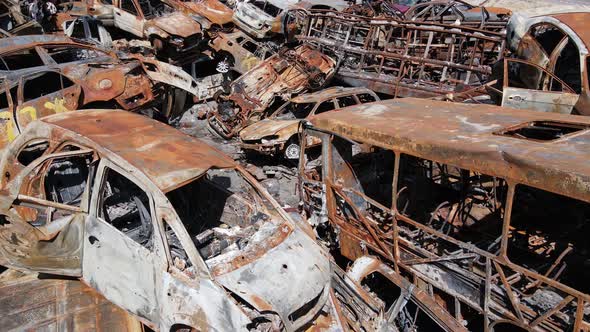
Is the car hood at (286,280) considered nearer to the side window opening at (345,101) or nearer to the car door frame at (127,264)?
the car door frame at (127,264)

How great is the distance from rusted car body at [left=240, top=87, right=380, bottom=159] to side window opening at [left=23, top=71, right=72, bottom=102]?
3.13m

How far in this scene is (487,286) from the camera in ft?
13.0

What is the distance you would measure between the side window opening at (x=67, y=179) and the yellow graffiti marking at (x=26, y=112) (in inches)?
68.5

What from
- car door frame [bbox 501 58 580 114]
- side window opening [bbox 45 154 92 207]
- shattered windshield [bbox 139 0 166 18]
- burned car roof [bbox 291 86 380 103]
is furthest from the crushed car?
car door frame [bbox 501 58 580 114]

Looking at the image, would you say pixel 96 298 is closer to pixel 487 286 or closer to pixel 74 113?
pixel 74 113

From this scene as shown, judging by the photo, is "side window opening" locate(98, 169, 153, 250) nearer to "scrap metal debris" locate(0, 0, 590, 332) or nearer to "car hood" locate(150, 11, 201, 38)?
"scrap metal debris" locate(0, 0, 590, 332)

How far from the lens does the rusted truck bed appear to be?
14.4 ft

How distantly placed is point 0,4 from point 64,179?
32.6ft

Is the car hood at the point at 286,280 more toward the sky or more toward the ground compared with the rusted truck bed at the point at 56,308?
more toward the sky

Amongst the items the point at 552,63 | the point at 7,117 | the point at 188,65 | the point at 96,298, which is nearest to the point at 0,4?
the point at 188,65

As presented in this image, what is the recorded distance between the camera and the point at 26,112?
6.98m

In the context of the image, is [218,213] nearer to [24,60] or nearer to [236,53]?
[24,60]

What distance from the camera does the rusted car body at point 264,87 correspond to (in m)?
9.41

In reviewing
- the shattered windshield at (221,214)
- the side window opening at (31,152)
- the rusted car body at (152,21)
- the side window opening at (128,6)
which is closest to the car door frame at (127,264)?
the shattered windshield at (221,214)
